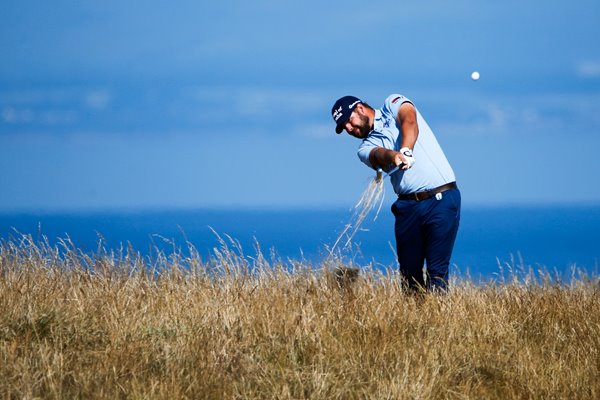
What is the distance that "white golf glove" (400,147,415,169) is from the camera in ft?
23.1

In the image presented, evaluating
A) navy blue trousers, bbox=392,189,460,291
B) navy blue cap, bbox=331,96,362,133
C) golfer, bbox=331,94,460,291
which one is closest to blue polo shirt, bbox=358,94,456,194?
golfer, bbox=331,94,460,291

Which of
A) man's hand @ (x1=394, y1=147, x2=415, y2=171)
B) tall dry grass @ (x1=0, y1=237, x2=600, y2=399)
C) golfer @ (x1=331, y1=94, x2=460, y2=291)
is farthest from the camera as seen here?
golfer @ (x1=331, y1=94, x2=460, y2=291)

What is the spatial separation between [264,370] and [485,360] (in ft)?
4.90

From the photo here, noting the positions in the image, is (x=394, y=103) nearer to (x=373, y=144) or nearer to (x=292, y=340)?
(x=373, y=144)

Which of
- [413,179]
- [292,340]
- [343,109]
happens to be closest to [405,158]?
[413,179]

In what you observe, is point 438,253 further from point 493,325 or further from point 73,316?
point 73,316

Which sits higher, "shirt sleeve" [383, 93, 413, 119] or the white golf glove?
"shirt sleeve" [383, 93, 413, 119]

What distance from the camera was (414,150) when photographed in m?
7.39

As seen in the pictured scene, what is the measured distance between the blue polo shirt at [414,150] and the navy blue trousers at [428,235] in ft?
0.44

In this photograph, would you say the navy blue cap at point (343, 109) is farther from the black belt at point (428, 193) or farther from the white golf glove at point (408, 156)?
the black belt at point (428, 193)

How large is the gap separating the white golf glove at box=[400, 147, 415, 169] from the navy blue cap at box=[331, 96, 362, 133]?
661mm

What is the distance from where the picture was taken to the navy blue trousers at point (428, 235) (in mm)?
7383

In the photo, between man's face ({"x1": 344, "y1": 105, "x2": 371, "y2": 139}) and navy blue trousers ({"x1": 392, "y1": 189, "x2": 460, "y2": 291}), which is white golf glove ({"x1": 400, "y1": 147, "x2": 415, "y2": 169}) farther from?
man's face ({"x1": 344, "y1": 105, "x2": 371, "y2": 139})

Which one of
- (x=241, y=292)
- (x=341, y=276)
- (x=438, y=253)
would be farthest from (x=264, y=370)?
(x=341, y=276)
